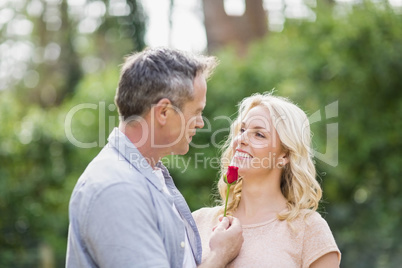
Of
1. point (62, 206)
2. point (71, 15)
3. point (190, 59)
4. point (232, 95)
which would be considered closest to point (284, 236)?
point (190, 59)

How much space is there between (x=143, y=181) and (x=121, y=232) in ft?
0.91

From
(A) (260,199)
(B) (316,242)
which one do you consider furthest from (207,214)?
(B) (316,242)

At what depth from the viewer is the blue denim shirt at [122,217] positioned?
2.07 m

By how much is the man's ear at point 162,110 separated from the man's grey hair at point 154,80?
0.01 m

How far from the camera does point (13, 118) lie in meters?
8.38

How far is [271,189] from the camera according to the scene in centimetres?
330

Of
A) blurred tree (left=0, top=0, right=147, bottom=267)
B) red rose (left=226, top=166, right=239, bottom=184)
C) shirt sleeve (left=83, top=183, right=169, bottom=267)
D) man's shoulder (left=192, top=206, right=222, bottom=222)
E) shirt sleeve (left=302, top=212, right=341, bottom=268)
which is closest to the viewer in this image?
shirt sleeve (left=83, top=183, right=169, bottom=267)

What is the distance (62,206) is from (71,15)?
12.4m

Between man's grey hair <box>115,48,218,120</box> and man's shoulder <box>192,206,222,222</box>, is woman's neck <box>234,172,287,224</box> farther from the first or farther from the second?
man's grey hair <box>115,48,218,120</box>

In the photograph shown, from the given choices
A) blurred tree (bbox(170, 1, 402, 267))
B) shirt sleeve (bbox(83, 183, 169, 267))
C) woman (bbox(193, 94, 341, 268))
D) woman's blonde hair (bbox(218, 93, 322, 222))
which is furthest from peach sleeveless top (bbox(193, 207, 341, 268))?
blurred tree (bbox(170, 1, 402, 267))

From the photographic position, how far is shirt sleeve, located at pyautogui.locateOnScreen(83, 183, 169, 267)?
207 cm

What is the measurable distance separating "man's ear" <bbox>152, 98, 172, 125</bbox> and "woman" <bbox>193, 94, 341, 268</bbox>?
0.95 metres

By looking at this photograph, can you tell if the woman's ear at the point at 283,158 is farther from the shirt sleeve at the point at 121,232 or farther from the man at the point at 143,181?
the shirt sleeve at the point at 121,232

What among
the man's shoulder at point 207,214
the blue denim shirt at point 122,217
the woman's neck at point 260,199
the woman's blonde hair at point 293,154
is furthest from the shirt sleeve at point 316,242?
the blue denim shirt at point 122,217
